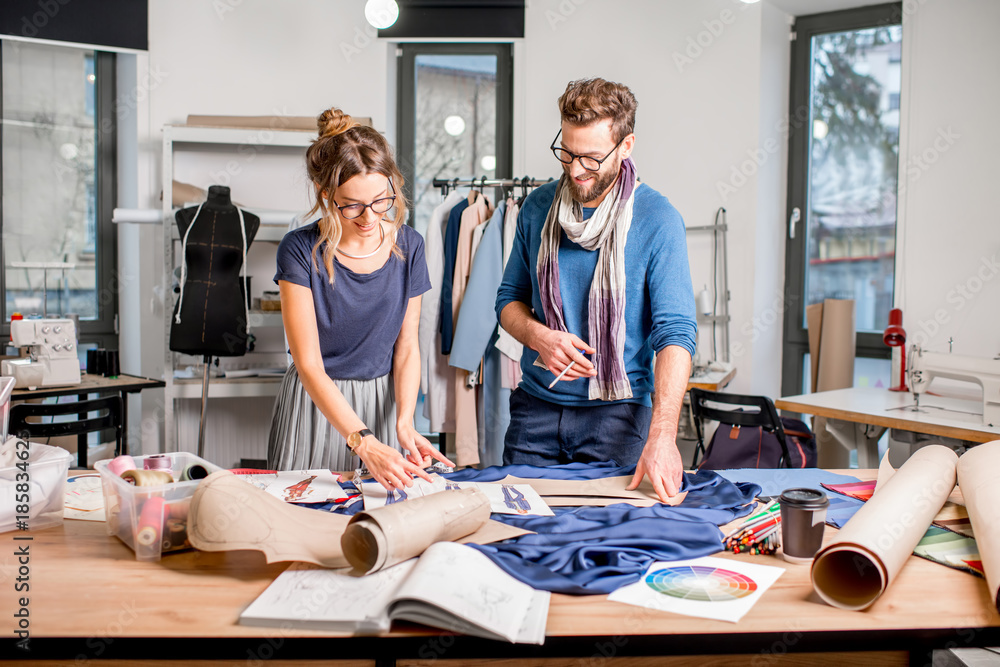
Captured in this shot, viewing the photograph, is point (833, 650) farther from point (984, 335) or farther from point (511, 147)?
point (511, 147)

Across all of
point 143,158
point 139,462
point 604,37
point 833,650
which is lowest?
point 833,650

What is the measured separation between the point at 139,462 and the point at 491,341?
2.25 m

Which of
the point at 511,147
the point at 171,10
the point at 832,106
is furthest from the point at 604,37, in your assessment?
the point at 171,10

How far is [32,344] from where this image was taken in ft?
10.6

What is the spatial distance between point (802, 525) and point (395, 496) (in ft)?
2.42

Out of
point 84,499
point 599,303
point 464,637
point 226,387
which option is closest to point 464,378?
point 226,387

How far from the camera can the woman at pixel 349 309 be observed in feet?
5.59

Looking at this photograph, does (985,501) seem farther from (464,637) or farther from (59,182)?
(59,182)

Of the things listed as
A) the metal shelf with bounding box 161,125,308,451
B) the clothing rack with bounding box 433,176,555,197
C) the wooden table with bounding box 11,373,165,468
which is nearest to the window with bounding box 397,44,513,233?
the clothing rack with bounding box 433,176,555,197

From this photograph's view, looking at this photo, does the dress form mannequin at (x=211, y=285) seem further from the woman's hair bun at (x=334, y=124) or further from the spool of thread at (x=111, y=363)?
the woman's hair bun at (x=334, y=124)

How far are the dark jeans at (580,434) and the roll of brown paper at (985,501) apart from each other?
68cm

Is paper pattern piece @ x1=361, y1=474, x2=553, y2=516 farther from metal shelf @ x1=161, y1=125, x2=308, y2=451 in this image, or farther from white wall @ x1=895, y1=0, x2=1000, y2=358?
white wall @ x1=895, y1=0, x2=1000, y2=358

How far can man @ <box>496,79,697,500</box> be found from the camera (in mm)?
1652

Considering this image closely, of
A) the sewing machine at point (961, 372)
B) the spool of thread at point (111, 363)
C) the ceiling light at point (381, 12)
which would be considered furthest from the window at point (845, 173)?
the spool of thread at point (111, 363)
